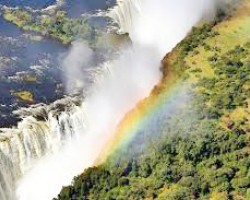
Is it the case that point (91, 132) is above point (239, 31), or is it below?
below

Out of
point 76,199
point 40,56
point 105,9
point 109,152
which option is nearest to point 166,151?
point 109,152

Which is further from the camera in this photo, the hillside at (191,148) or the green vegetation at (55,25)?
the green vegetation at (55,25)

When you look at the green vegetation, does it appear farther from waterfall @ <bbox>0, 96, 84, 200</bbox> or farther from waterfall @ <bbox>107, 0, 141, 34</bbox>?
waterfall @ <bbox>0, 96, 84, 200</bbox>

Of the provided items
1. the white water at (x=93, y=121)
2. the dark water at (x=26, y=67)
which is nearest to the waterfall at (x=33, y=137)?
the white water at (x=93, y=121)

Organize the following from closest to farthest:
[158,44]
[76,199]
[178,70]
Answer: [76,199] < [178,70] < [158,44]

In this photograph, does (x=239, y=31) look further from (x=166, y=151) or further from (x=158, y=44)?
(x=166, y=151)

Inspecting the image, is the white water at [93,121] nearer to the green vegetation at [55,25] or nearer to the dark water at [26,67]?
the dark water at [26,67]

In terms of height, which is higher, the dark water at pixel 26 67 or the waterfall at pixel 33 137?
the dark water at pixel 26 67
